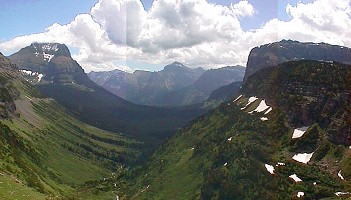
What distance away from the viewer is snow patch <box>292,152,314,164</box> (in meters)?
183

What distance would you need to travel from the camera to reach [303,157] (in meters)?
186

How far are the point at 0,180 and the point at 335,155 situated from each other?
131m

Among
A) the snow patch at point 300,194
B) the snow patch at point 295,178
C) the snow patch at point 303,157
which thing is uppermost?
the snow patch at point 303,157

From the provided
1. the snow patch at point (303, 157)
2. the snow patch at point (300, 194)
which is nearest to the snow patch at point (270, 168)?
the snow patch at point (303, 157)

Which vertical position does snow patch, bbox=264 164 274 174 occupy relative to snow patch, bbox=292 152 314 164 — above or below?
below

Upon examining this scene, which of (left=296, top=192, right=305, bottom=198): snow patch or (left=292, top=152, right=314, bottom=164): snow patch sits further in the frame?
(left=292, top=152, right=314, bottom=164): snow patch

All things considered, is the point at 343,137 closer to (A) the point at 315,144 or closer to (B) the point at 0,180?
(A) the point at 315,144

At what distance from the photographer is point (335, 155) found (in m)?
174

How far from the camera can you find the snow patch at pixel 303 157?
183 m

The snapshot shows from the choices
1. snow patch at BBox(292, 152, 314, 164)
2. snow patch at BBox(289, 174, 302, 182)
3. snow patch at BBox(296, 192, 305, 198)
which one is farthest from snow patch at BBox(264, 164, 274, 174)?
snow patch at BBox(296, 192, 305, 198)

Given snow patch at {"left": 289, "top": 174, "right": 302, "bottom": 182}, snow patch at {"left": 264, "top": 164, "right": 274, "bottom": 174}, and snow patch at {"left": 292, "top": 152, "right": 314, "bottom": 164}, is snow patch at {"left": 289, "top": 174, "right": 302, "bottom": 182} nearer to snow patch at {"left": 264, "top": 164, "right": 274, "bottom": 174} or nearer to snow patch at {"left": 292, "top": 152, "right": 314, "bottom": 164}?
snow patch at {"left": 264, "top": 164, "right": 274, "bottom": 174}

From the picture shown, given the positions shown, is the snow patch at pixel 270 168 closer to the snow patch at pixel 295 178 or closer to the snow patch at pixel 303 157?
the snow patch at pixel 295 178

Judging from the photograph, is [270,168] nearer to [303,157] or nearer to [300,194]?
[303,157]

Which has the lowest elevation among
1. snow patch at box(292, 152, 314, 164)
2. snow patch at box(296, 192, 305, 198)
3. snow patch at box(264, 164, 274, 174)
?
snow patch at box(296, 192, 305, 198)
